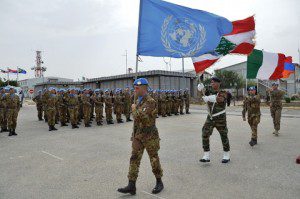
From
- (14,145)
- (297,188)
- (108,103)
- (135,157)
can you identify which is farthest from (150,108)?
(108,103)

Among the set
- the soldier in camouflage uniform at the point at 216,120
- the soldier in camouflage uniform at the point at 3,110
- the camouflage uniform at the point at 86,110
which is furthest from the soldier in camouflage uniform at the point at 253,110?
the soldier in camouflage uniform at the point at 3,110

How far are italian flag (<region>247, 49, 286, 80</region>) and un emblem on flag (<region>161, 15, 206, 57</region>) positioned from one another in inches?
111

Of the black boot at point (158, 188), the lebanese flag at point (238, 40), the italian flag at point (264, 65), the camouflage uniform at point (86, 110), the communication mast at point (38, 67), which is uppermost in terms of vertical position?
the communication mast at point (38, 67)

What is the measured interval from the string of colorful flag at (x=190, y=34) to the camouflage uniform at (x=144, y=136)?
5.61ft

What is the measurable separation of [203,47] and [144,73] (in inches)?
1041

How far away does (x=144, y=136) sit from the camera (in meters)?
4.53

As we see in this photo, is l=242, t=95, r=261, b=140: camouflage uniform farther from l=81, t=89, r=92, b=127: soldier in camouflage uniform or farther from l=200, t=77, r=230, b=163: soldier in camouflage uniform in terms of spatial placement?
l=81, t=89, r=92, b=127: soldier in camouflage uniform

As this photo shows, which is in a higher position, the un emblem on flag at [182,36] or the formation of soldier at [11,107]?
the un emblem on flag at [182,36]

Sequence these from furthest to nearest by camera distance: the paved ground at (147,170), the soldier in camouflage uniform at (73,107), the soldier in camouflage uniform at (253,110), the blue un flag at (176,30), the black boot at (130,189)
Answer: the soldier in camouflage uniform at (73,107), the soldier in camouflage uniform at (253,110), the blue un flag at (176,30), the paved ground at (147,170), the black boot at (130,189)

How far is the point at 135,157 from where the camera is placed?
4.47m

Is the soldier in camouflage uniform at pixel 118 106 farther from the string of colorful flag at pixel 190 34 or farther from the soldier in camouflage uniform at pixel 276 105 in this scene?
the string of colorful flag at pixel 190 34

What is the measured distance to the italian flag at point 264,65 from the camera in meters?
8.91

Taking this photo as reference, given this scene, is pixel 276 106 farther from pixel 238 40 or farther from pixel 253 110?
pixel 238 40

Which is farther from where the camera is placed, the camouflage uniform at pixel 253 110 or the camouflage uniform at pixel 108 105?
the camouflage uniform at pixel 108 105
